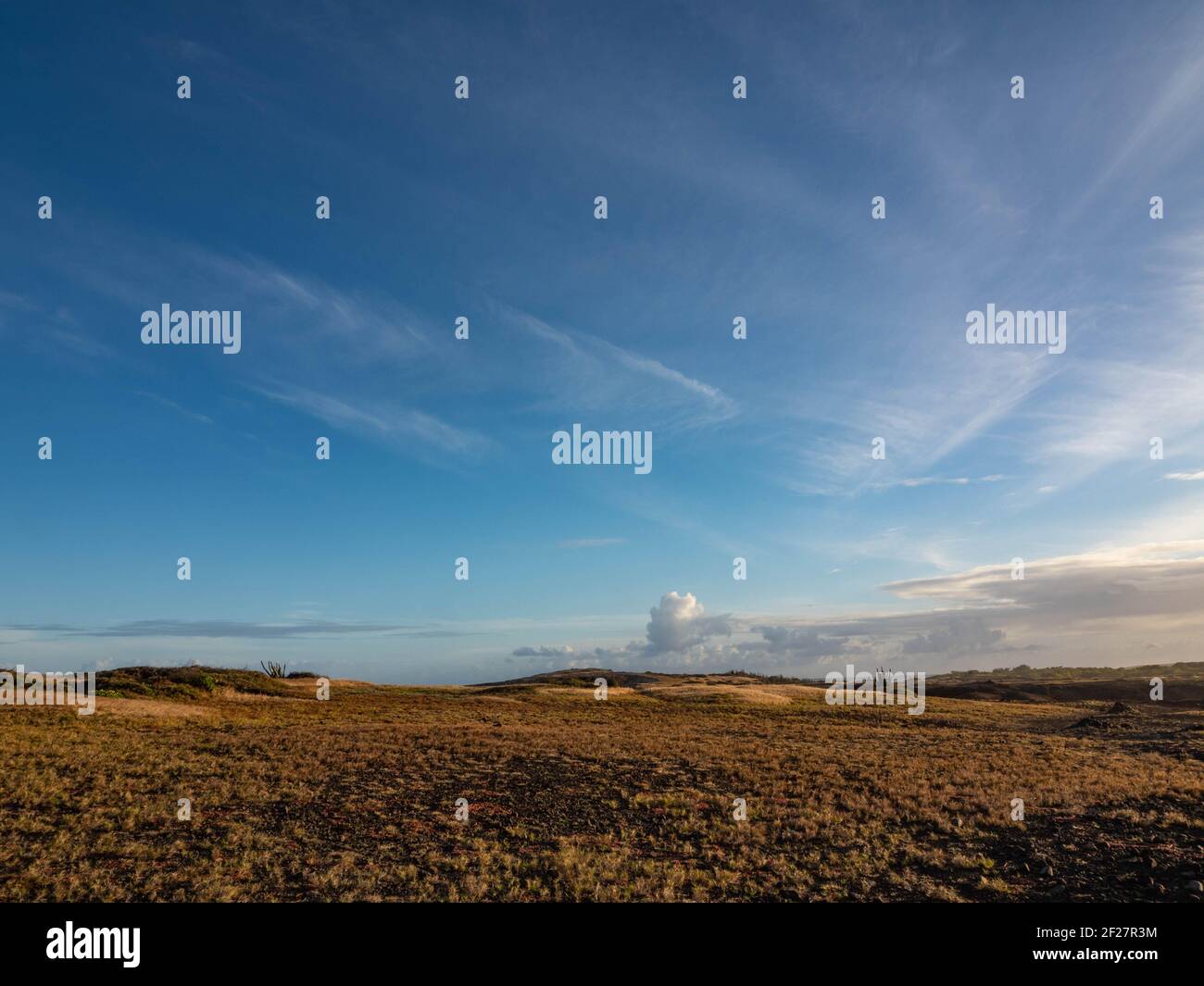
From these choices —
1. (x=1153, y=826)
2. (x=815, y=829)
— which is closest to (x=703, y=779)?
(x=815, y=829)

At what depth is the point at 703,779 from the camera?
2412 cm

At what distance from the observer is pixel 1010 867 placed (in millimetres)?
14617

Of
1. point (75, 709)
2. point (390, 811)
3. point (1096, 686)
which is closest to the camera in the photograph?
point (390, 811)

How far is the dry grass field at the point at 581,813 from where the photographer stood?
13.4 meters

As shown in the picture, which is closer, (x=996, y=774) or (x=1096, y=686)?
(x=996, y=774)

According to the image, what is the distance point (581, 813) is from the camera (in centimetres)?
1920

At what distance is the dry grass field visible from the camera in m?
13.4

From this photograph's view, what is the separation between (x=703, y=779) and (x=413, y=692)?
60006 mm

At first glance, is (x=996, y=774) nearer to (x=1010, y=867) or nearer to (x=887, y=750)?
(x=887, y=750)

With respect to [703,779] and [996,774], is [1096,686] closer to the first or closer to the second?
[996,774]
